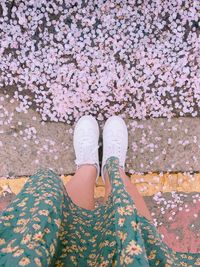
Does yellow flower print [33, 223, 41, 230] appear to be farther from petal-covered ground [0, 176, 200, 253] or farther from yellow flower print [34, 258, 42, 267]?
petal-covered ground [0, 176, 200, 253]

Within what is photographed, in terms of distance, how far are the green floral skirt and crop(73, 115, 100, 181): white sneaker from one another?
473 mm

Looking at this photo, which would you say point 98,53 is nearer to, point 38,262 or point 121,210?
point 121,210

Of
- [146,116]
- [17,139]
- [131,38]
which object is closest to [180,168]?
[146,116]

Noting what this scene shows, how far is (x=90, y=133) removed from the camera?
A: 6.41ft

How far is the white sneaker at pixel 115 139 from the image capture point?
1.92 m

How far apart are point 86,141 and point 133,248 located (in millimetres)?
991

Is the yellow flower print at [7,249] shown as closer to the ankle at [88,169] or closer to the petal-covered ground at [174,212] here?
the ankle at [88,169]

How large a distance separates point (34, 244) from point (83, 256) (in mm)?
276

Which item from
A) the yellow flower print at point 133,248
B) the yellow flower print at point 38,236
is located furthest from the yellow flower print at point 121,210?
the yellow flower print at point 38,236

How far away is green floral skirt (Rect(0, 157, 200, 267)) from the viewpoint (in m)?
1.00

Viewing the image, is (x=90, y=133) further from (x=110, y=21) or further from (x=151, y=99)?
(x=110, y=21)

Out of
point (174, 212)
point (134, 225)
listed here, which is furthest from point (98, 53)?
point (134, 225)

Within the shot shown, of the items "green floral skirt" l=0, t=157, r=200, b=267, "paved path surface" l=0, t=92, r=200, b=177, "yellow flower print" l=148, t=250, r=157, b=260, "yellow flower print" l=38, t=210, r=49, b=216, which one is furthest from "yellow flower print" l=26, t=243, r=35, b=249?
"paved path surface" l=0, t=92, r=200, b=177

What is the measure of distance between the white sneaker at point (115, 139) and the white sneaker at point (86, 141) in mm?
45
